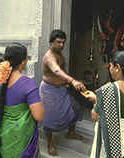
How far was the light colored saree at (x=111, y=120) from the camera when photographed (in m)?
2.85

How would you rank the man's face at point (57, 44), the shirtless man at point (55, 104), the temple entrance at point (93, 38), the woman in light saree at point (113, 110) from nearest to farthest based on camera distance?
the woman in light saree at point (113, 110)
the man's face at point (57, 44)
the shirtless man at point (55, 104)
the temple entrance at point (93, 38)

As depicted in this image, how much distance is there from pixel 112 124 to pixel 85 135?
313cm

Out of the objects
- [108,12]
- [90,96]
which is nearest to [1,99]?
[90,96]

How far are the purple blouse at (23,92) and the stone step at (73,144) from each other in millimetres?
2181

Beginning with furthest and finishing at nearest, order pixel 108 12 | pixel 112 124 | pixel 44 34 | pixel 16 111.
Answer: pixel 108 12
pixel 44 34
pixel 16 111
pixel 112 124

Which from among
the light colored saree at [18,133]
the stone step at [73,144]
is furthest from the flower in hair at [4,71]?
the stone step at [73,144]

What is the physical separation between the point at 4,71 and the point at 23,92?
0.26m

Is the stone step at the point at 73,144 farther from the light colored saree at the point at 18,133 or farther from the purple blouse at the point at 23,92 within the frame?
the purple blouse at the point at 23,92

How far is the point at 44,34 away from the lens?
6.39 m

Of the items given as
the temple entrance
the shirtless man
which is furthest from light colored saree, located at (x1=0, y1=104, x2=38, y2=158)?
the temple entrance

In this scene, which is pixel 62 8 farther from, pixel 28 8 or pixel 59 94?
pixel 59 94

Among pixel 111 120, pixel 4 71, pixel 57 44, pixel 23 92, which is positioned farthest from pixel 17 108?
pixel 57 44

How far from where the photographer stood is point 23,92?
353 cm

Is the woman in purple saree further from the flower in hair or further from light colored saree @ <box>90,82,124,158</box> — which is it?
light colored saree @ <box>90,82,124,158</box>
